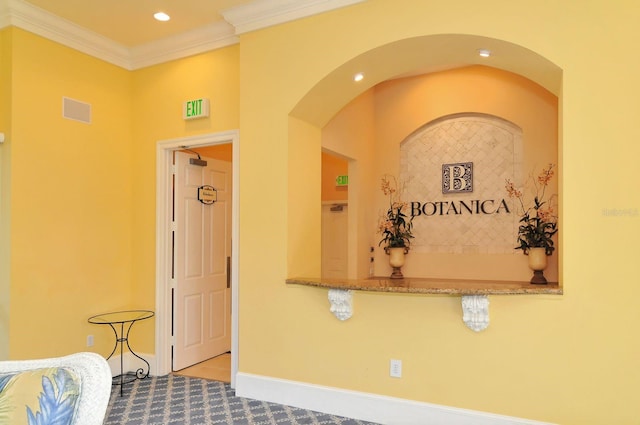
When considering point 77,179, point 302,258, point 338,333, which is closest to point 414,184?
point 302,258

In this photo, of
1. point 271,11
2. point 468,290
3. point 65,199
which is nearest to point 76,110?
point 65,199

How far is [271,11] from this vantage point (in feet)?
11.7

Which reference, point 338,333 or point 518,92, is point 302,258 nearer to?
point 338,333

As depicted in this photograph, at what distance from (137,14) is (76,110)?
104 centimetres

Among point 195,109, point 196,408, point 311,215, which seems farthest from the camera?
point 195,109

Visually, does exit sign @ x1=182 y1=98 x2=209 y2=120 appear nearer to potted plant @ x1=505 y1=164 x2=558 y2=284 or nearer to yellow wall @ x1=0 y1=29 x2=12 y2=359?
yellow wall @ x1=0 y1=29 x2=12 y2=359

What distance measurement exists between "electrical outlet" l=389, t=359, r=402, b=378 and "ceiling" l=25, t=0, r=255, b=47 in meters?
2.98

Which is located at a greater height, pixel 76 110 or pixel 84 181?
pixel 76 110

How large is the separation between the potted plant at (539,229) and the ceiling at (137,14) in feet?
9.97

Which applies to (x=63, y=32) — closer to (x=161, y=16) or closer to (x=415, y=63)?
(x=161, y=16)

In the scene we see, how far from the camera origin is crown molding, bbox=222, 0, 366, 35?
134 inches

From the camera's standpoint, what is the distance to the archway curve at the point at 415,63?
2.95m

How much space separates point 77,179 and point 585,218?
4.06 m

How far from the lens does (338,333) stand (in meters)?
3.37
